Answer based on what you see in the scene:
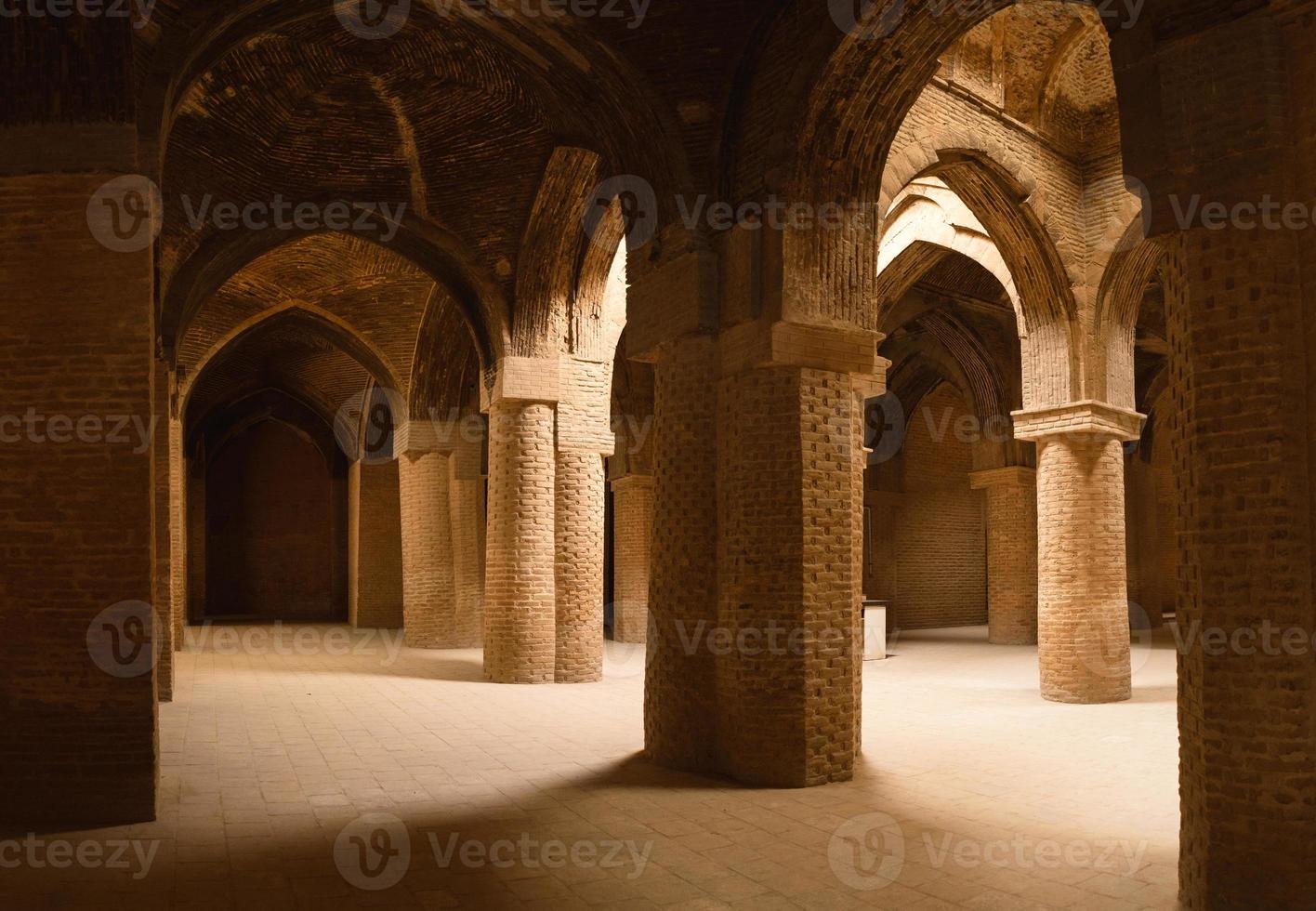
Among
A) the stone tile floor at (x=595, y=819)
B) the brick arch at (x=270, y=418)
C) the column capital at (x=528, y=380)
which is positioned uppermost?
the brick arch at (x=270, y=418)

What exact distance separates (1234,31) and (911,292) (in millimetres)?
13696

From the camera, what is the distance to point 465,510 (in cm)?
1714

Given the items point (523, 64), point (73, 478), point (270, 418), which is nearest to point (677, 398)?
point (523, 64)

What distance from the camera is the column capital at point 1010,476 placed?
62.3 ft

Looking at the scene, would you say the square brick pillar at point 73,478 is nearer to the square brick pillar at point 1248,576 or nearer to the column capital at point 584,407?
the square brick pillar at point 1248,576

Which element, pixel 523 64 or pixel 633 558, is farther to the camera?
pixel 633 558

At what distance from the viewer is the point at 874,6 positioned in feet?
22.5

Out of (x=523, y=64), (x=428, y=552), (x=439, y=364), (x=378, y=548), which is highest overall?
(x=523, y=64)

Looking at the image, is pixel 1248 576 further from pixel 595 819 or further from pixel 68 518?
pixel 68 518

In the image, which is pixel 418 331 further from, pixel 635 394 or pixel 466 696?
pixel 466 696

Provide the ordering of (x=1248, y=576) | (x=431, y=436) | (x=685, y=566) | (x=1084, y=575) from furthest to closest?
1. (x=431, y=436)
2. (x=1084, y=575)
3. (x=685, y=566)
4. (x=1248, y=576)

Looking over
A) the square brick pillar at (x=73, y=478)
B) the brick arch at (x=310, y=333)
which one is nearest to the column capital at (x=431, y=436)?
the brick arch at (x=310, y=333)

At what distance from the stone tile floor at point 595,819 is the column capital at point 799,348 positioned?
9.64 ft

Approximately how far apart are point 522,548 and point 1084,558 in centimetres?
636
